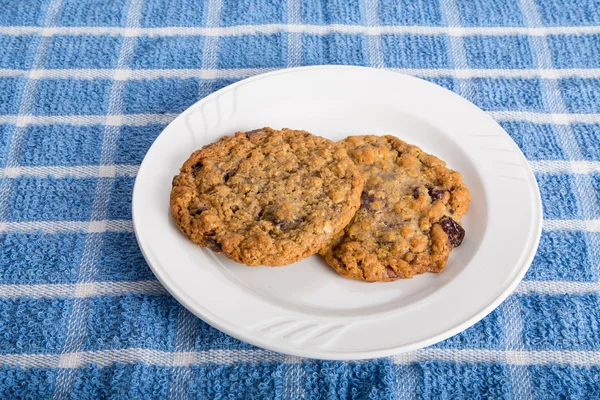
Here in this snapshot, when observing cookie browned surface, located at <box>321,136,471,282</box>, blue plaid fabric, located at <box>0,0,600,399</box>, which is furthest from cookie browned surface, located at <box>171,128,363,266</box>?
blue plaid fabric, located at <box>0,0,600,399</box>

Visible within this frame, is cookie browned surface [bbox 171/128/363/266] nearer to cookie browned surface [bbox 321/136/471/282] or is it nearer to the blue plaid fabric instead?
cookie browned surface [bbox 321/136/471/282]

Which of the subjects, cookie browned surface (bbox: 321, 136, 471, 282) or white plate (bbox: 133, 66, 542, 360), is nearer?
white plate (bbox: 133, 66, 542, 360)

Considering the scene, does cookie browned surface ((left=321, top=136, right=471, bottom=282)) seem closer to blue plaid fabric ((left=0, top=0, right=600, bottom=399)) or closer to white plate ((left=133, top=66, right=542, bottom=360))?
white plate ((left=133, top=66, right=542, bottom=360))

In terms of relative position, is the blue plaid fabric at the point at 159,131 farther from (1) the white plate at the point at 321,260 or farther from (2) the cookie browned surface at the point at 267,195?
(2) the cookie browned surface at the point at 267,195

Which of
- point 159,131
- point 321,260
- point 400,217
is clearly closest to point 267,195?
point 321,260

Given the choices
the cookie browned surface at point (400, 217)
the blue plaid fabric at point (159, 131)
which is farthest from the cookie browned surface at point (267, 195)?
the blue plaid fabric at point (159, 131)

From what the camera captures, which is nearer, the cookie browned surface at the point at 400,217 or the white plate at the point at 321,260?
the white plate at the point at 321,260
